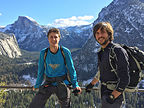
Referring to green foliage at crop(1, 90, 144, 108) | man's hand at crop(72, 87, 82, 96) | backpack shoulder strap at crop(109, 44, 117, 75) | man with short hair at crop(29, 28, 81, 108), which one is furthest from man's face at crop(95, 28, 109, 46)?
green foliage at crop(1, 90, 144, 108)

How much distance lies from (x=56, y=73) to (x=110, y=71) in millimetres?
2584

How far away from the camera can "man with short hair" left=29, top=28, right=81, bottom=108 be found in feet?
20.5

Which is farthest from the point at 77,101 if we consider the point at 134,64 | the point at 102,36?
the point at 134,64

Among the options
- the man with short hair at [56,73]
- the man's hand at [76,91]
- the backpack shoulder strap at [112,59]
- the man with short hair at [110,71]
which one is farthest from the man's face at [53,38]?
the backpack shoulder strap at [112,59]

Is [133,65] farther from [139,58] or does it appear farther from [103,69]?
[103,69]

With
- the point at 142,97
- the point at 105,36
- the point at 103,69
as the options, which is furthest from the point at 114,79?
the point at 142,97

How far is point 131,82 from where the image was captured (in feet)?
15.3

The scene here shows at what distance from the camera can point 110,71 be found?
15.9ft

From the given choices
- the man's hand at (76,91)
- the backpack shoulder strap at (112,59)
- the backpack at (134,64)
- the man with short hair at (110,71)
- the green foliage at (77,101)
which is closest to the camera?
the man with short hair at (110,71)

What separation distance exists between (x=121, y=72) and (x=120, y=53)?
59 cm

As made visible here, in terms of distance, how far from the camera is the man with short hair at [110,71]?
4414 millimetres

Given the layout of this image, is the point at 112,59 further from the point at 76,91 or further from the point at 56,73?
the point at 56,73

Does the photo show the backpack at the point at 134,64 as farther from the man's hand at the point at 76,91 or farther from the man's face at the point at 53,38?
the man's face at the point at 53,38

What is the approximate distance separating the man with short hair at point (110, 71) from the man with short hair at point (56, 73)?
1.57 m
